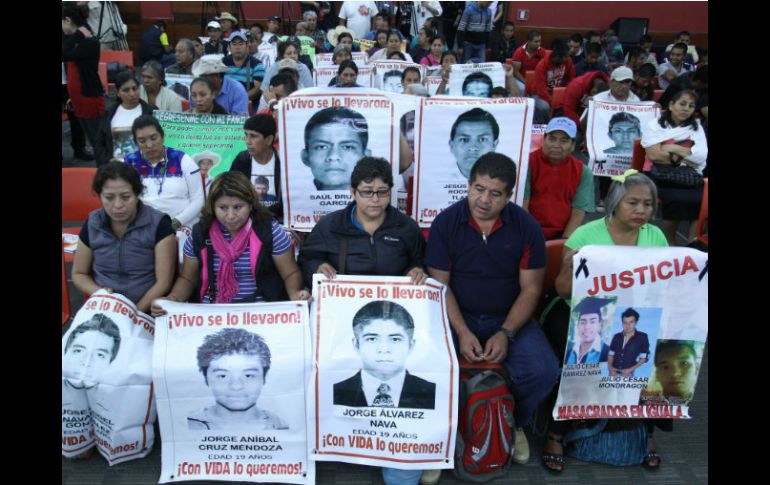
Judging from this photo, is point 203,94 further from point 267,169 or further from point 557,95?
point 557,95

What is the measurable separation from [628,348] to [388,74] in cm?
597

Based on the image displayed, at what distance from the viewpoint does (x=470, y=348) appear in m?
2.97

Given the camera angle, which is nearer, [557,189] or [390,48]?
[557,189]

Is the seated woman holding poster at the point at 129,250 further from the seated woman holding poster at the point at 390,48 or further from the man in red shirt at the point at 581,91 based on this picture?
the seated woman holding poster at the point at 390,48

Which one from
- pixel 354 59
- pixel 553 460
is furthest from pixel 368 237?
pixel 354 59

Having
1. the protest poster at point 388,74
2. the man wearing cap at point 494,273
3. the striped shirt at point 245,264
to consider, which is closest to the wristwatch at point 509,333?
the man wearing cap at point 494,273

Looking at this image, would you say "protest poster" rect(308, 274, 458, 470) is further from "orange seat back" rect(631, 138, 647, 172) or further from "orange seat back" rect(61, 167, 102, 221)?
"orange seat back" rect(631, 138, 647, 172)

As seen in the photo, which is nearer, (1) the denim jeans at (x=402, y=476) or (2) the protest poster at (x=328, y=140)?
(1) the denim jeans at (x=402, y=476)

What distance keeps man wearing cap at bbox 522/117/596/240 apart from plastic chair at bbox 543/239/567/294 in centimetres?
78

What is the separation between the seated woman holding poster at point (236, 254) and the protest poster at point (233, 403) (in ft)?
1.23

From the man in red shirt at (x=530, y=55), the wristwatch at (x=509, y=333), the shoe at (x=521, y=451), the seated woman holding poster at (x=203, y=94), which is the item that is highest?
the man in red shirt at (x=530, y=55)

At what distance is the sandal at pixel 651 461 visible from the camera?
2.98m
